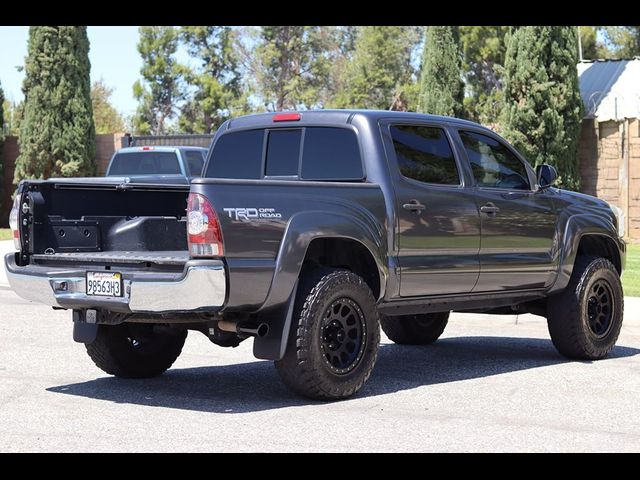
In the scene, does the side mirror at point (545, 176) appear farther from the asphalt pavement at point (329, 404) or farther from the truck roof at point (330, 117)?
the asphalt pavement at point (329, 404)

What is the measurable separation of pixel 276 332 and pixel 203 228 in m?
0.92

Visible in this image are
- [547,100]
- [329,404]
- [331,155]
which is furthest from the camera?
[547,100]

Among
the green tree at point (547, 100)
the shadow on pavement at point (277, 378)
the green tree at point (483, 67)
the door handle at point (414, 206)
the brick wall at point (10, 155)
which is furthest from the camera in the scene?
the green tree at point (483, 67)

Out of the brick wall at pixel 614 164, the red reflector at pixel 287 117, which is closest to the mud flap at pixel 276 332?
the red reflector at pixel 287 117

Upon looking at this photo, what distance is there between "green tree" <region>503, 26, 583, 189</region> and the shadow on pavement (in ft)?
43.3

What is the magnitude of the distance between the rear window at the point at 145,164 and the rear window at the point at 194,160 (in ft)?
0.71

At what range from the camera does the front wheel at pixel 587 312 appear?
10.4 meters

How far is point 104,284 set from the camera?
8.03 meters

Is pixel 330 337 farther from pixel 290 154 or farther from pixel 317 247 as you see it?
pixel 290 154

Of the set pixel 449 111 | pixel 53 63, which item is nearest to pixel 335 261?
pixel 449 111

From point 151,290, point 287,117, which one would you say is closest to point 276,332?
point 151,290

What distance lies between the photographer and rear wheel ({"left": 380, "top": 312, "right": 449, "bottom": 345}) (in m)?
11.4

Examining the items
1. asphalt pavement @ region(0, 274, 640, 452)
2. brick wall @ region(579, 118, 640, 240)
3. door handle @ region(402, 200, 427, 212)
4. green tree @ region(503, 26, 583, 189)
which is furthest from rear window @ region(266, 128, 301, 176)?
green tree @ region(503, 26, 583, 189)

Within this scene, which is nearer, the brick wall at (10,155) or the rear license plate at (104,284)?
the rear license plate at (104,284)
